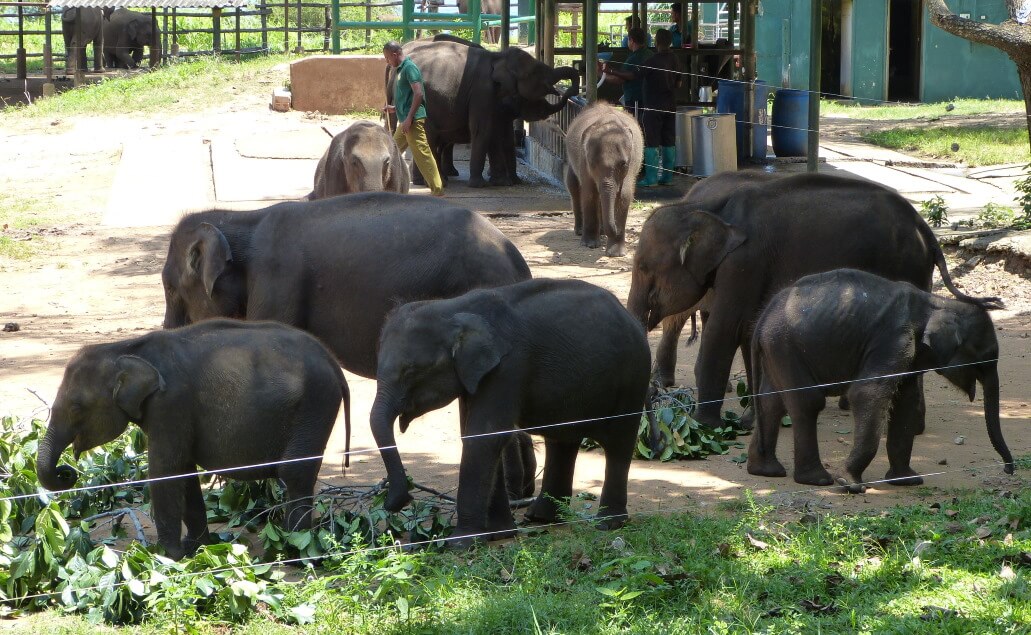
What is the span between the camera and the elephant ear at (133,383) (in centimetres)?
501

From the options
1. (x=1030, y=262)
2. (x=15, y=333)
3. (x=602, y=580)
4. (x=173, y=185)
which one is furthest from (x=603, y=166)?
(x=602, y=580)

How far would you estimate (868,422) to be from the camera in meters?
6.00

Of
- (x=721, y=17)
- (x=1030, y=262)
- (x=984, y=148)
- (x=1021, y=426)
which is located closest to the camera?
(x=1021, y=426)

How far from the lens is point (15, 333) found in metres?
9.62

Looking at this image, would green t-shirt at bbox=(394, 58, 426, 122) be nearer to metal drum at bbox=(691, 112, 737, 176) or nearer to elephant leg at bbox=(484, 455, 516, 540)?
metal drum at bbox=(691, 112, 737, 176)

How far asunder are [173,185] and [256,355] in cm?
1160

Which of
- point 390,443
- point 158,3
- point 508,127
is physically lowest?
point 390,443

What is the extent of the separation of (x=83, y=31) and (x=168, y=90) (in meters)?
11.6

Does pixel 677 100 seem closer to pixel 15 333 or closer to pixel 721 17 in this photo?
pixel 15 333

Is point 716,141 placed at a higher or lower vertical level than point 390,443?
higher

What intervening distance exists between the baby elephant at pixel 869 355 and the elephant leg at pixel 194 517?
9.14ft

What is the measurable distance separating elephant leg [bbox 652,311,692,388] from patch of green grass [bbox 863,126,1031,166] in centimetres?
1108

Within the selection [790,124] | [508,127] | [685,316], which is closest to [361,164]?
[685,316]

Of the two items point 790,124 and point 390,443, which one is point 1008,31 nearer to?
point 790,124
